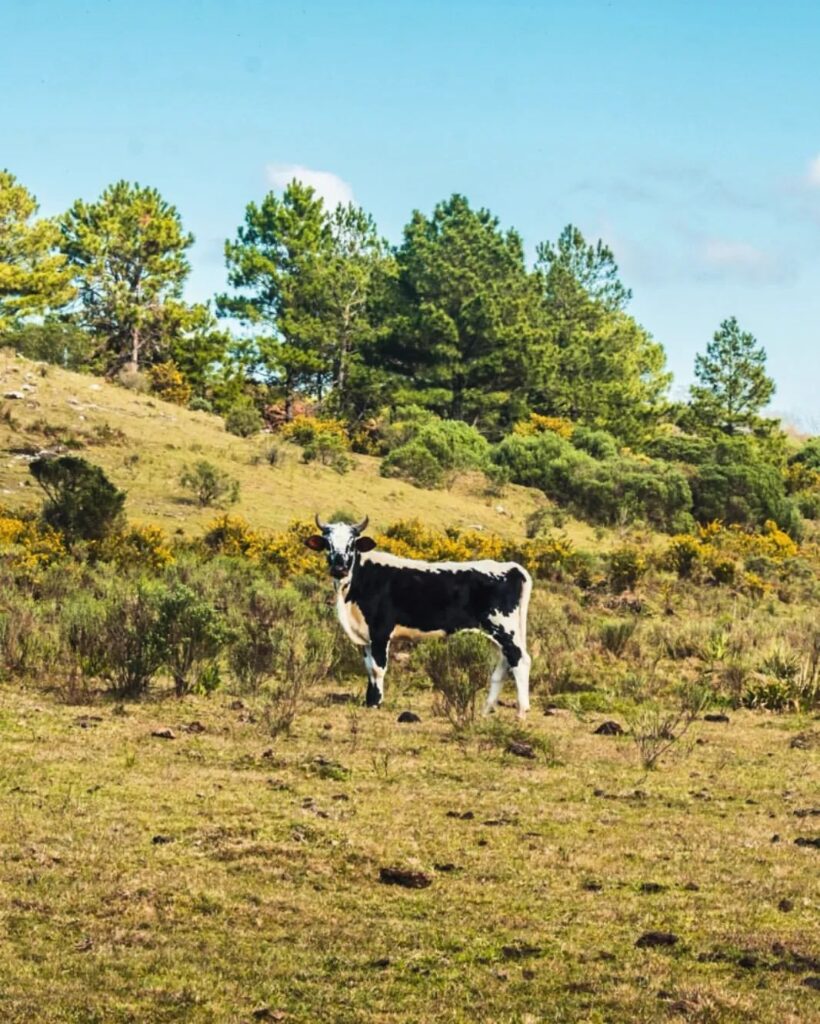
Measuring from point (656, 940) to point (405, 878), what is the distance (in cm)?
164

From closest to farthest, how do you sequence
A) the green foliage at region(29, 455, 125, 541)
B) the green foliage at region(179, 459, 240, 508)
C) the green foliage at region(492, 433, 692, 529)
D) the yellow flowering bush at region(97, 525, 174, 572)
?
1. the yellow flowering bush at region(97, 525, 174, 572)
2. the green foliage at region(29, 455, 125, 541)
3. the green foliage at region(179, 459, 240, 508)
4. the green foliage at region(492, 433, 692, 529)

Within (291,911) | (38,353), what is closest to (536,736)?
(291,911)

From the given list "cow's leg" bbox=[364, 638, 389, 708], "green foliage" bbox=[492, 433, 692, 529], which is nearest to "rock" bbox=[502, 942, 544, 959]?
"cow's leg" bbox=[364, 638, 389, 708]

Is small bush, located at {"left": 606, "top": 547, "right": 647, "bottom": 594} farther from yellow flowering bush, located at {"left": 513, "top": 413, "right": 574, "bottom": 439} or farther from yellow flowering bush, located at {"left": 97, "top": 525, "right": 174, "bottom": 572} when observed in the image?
yellow flowering bush, located at {"left": 513, "top": 413, "right": 574, "bottom": 439}

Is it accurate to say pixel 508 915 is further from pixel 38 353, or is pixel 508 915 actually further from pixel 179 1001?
pixel 38 353

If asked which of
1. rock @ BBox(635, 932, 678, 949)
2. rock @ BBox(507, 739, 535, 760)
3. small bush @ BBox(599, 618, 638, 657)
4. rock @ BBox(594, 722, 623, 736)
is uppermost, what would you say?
small bush @ BBox(599, 618, 638, 657)

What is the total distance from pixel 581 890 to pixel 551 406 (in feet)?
182

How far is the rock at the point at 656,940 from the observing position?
6.31 metres

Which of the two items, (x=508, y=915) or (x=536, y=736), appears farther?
(x=536, y=736)

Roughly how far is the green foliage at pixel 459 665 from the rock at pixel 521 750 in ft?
4.27

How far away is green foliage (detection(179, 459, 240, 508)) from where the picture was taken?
31.4 m

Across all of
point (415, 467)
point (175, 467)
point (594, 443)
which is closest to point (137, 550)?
point (175, 467)

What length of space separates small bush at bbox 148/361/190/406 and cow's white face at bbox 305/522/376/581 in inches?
1635

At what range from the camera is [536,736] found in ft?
38.8
